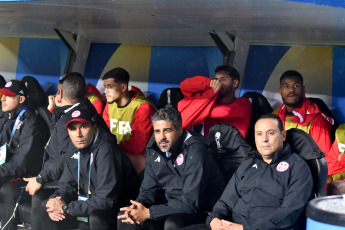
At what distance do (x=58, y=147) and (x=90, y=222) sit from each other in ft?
3.68

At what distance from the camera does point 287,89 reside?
500cm

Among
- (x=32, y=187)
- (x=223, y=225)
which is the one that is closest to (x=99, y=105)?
(x=32, y=187)

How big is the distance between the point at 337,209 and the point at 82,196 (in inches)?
94.5

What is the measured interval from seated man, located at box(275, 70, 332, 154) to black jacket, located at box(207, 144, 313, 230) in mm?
1135

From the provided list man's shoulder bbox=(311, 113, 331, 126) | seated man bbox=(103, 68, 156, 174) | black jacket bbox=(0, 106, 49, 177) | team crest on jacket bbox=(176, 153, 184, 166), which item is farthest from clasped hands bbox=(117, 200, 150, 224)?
black jacket bbox=(0, 106, 49, 177)

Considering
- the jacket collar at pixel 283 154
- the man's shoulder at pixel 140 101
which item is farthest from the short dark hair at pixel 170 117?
the man's shoulder at pixel 140 101

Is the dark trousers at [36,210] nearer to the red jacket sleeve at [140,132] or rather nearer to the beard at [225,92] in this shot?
the red jacket sleeve at [140,132]

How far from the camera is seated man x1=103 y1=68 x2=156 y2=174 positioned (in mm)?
5254

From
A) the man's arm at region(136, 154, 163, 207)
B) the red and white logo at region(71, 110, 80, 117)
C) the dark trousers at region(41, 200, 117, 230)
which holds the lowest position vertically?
the dark trousers at region(41, 200, 117, 230)

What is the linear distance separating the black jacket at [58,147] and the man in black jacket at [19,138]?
0.27 meters

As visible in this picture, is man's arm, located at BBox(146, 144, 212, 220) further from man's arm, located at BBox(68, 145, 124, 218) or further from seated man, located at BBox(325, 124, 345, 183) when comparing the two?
seated man, located at BBox(325, 124, 345, 183)

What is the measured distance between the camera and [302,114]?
194 inches

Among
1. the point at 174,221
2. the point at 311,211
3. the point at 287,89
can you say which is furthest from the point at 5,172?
the point at 311,211

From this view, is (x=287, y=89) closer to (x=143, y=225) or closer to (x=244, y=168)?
(x=244, y=168)
